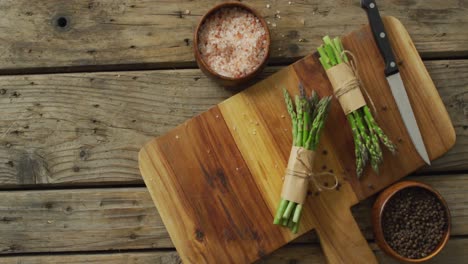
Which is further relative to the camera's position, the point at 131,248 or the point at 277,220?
the point at 131,248

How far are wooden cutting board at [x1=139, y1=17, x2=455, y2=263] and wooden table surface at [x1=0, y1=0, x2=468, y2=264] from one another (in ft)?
0.30

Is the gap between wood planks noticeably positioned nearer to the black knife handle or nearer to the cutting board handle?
the black knife handle

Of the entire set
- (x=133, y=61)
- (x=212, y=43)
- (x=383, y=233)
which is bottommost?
(x=383, y=233)

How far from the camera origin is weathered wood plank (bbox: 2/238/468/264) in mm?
1296

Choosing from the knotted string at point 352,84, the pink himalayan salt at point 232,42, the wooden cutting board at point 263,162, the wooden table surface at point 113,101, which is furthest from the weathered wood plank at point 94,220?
the pink himalayan salt at point 232,42

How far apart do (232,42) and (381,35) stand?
14.0 inches

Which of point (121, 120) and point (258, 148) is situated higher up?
point (121, 120)

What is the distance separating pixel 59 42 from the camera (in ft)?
4.42

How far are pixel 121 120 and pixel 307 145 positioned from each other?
481 mm

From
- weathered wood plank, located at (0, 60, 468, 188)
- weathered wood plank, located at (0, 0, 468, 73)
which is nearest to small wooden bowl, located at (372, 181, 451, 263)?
weathered wood plank, located at (0, 60, 468, 188)

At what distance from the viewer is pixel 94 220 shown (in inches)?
51.9

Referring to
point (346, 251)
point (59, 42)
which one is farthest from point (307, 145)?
point (59, 42)

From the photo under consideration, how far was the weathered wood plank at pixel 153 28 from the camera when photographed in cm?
133

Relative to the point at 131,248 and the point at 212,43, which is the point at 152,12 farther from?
the point at 131,248
